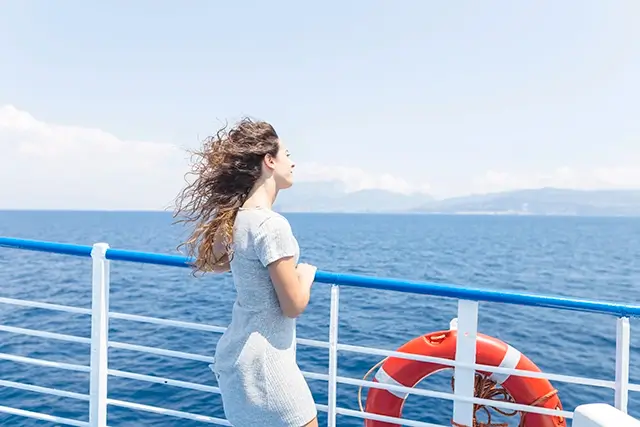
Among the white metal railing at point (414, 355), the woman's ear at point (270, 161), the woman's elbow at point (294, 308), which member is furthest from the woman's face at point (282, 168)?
the white metal railing at point (414, 355)

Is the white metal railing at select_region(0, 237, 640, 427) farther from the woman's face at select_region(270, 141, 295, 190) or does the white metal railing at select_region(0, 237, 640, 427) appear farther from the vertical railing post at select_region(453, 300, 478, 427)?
the woman's face at select_region(270, 141, 295, 190)

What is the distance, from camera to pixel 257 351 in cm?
122

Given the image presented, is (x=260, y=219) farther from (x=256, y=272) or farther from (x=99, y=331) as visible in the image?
(x=99, y=331)

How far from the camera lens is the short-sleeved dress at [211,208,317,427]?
3.99 feet

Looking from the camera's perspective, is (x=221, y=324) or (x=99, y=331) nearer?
(x=99, y=331)

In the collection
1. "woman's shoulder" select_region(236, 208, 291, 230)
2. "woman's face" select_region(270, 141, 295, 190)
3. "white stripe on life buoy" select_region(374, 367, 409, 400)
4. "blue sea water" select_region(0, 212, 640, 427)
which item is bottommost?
"blue sea water" select_region(0, 212, 640, 427)

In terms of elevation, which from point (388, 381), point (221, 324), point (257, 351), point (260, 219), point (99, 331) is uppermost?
point (260, 219)

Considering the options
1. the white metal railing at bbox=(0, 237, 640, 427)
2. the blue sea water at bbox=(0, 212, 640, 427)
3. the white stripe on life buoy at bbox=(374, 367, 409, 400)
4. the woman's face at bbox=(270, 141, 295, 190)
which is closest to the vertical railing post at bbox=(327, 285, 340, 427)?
the white metal railing at bbox=(0, 237, 640, 427)

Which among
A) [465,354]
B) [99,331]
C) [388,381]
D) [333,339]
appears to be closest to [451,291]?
[465,354]

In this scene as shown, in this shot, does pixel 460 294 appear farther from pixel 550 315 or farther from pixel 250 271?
pixel 550 315

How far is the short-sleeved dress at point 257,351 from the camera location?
121 centimetres

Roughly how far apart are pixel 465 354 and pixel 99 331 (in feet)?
4.65

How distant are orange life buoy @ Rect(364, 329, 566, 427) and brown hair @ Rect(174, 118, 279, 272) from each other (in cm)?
94

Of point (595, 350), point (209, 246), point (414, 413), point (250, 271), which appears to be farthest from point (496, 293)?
point (595, 350)
